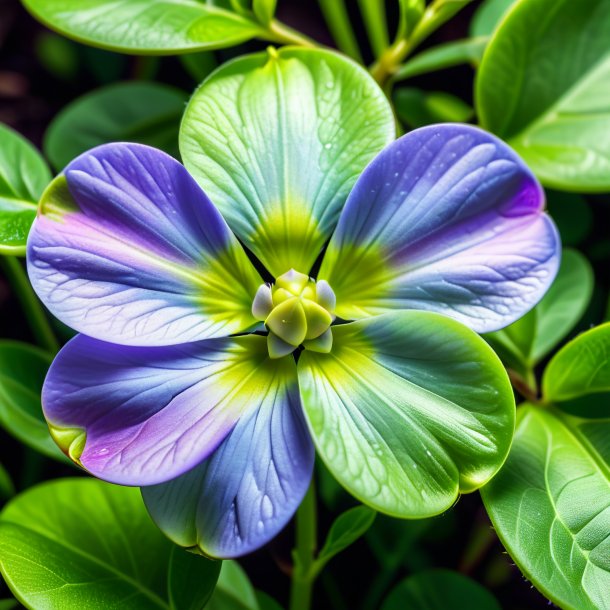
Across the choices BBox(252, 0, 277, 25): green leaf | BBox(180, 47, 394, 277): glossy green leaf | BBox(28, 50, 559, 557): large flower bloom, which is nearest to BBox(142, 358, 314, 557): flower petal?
BBox(28, 50, 559, 557): large flower bloom

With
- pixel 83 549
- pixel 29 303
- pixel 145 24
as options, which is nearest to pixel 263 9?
pixel 145 24

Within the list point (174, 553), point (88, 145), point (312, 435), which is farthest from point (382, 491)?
point (88, 145)

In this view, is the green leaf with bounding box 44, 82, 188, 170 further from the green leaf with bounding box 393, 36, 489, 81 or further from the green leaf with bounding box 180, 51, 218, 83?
the green leaf with bounding box 393, 36, 489, 81

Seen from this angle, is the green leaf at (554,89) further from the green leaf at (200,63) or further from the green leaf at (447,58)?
the green leaf at (200,63)

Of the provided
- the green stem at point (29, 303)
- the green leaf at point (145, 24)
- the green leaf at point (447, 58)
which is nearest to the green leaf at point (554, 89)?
the green leaf at point (447, 58)

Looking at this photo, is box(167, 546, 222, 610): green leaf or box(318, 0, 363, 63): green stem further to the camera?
box(318, 0, 363, 63): green stem

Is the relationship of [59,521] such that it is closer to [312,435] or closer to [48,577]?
[48,577]

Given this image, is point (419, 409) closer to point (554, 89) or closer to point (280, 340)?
point (280, 340)
